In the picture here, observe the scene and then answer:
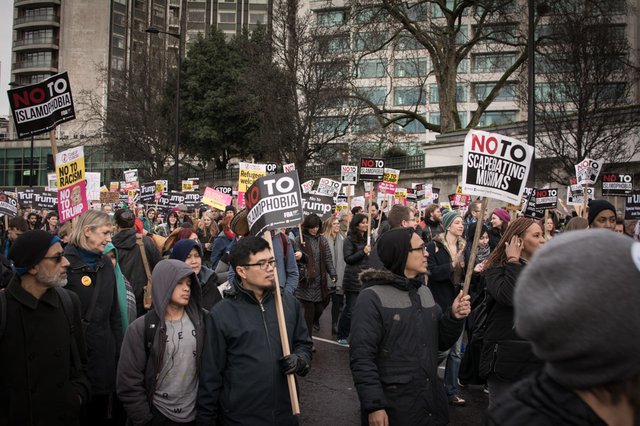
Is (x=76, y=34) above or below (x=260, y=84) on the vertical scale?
above

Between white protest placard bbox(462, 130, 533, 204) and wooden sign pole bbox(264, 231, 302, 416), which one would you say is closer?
wooden sign pole bbox(264, 231, 302, 416)

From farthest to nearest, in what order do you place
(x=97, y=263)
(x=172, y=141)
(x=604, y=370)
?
(x=172, y=141)
(x=97, y=263)
(x=604, y=370)

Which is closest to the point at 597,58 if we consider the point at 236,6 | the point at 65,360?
the point at 65,360

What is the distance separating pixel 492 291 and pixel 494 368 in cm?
49

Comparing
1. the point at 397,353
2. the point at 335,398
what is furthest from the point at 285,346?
the point at 335,398

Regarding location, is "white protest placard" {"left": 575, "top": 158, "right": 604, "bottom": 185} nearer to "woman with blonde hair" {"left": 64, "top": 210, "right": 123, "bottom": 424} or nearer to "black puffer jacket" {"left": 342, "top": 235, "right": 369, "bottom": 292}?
"black puffer jacket" {"left": 342, "top": 235, "right": 369, "bottom": 292}

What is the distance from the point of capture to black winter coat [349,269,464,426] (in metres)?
4.01

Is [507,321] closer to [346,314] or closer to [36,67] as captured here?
→ [346,314]

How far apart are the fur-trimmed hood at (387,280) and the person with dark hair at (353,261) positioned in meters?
6.03

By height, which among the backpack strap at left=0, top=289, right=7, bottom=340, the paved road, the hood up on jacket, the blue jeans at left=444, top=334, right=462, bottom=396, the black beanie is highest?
the black beanie

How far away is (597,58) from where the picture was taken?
21828 millimetres

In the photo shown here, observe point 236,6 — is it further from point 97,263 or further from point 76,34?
point 97,263

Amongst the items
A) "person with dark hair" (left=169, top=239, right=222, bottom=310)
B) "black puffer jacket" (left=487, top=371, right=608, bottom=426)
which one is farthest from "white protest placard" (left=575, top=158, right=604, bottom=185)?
"black puffer jacket" (left=487, top=371, right=608, bottom=426)

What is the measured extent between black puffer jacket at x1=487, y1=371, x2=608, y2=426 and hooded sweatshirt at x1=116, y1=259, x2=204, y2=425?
9.19 feet
